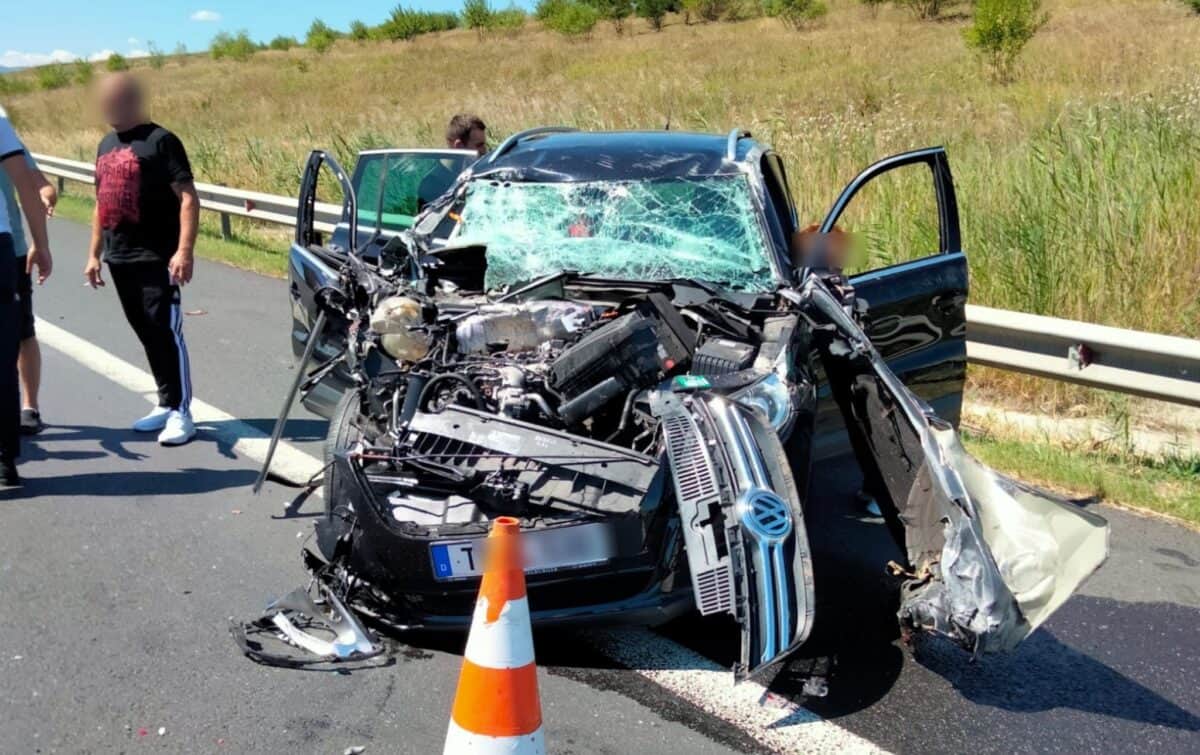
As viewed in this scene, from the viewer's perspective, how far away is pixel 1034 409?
23.1ft

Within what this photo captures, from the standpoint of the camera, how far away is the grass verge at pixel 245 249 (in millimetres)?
11788

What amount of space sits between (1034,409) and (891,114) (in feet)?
24.1

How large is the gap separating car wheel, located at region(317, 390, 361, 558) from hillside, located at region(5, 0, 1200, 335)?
11.3ft

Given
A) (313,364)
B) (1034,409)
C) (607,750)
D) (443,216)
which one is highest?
(443,216)

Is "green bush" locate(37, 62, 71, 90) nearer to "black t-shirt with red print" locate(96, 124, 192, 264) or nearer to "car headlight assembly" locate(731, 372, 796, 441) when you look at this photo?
"black t-shirt with red print" locate(96, 124, 192, 264)

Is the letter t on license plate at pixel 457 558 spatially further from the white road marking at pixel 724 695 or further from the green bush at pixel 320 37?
the green bush at pixel 320 37

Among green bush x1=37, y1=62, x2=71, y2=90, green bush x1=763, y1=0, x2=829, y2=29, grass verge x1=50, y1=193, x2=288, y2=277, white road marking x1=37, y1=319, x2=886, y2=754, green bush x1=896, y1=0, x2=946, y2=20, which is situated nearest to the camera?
white road marking x1=37, y1=319, x2=886, y2=754

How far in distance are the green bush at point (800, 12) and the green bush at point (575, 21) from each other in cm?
1027

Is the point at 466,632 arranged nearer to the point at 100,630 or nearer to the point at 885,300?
the point at 100,630

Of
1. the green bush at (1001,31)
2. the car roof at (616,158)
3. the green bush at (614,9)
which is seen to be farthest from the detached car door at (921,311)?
the green bush at (614,9)

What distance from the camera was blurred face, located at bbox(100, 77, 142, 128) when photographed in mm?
5852

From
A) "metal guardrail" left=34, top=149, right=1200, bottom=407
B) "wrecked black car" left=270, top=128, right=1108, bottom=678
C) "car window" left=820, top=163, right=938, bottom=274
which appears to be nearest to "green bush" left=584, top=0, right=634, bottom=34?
"car window" left=820, top=163, right=938, bottom=274

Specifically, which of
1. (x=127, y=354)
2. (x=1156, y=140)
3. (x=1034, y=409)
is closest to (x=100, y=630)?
(x=127, y=354)

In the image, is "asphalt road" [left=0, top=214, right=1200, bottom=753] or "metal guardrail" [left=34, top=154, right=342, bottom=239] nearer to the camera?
"asphalt road" [left=0, top=214, right=1200, bottom=753]
